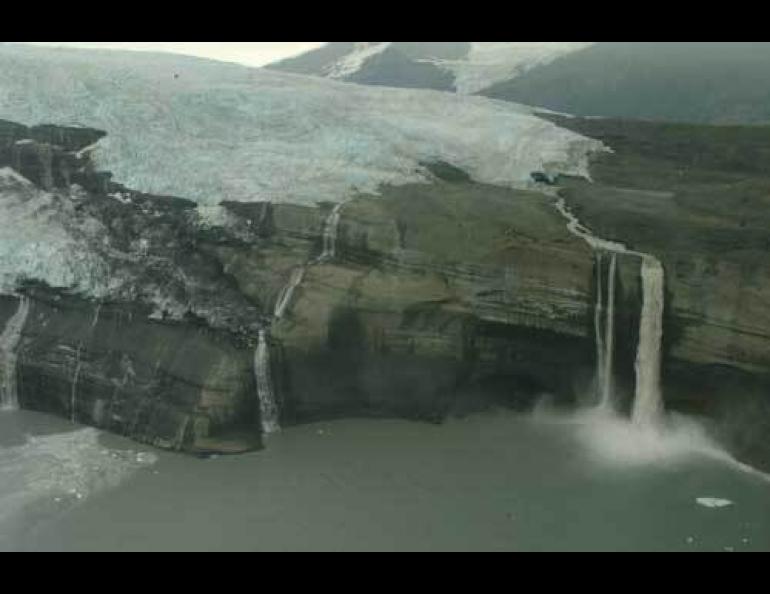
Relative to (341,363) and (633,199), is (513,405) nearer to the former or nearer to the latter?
(341,363)

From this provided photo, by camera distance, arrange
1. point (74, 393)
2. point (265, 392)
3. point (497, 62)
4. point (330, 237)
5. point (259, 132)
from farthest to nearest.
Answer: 1. point (497, 62)
2. point (259, 132)
3. point (330, 237)
4. point (74, 393)
5. point (265, 392)

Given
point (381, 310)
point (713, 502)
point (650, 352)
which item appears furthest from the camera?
point (381, 310)

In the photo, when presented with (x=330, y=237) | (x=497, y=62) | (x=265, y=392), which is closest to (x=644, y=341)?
(x=330, y=237)

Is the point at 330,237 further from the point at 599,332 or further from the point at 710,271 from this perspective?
the point at 710,271

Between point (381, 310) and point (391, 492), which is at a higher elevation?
point (381, 310)

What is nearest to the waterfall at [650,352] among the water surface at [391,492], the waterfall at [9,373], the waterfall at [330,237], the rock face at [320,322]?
the water surface at [391,492]
